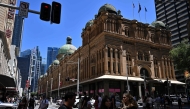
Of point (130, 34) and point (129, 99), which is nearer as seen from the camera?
point (129, 99)

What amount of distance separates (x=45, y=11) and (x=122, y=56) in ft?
111

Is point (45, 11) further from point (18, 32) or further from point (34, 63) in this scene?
point (18, 32)

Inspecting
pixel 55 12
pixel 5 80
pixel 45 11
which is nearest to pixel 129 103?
pixel 55 12

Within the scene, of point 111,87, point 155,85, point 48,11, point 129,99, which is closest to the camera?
point 129,99

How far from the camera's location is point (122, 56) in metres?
42.2

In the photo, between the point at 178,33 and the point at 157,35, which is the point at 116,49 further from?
the point at 178,33

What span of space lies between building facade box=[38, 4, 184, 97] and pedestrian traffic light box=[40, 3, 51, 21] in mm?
27533

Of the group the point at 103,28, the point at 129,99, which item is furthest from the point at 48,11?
the point at 103,28

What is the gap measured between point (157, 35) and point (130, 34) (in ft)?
35.6

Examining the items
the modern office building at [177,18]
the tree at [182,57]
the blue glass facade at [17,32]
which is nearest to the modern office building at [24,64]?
the blue glass facade at [17,32]

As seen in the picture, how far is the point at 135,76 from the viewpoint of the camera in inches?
1676

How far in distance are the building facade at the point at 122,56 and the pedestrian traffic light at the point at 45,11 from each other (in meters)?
27.5

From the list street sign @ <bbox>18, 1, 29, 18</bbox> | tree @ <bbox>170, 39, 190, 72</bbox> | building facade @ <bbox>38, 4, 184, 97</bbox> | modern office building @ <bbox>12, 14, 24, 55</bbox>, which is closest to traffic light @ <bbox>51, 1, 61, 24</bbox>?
street sign @ <bbox>18, 1, 29, 18</bbox>

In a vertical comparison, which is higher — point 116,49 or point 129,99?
point 116,49
